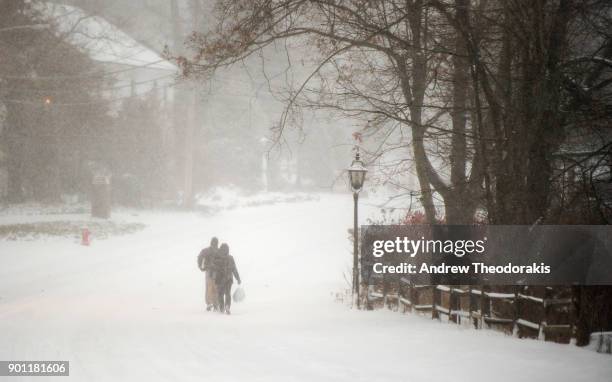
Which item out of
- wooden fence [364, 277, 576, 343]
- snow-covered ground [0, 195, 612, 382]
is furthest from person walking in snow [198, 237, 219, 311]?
wooden fence [364, 277, 576, 343]

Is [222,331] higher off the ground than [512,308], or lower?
lower

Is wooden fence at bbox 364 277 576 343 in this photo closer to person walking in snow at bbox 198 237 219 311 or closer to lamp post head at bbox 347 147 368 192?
lamp post head at bbox 347 147 368 192

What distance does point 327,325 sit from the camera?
34.9 ft

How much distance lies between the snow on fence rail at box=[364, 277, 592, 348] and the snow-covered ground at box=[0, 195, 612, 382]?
1.02 feet

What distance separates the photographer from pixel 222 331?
10.2m

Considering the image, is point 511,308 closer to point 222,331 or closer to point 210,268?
point 222,331

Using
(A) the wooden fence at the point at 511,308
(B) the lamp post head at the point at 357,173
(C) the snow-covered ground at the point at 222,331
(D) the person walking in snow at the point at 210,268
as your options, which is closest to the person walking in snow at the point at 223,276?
(D) the person walking in snow at the point at 210,268

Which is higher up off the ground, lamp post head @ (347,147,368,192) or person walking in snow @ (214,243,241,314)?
lamp post head @ (347,147,368,192)

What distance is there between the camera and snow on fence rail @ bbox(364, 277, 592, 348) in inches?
316

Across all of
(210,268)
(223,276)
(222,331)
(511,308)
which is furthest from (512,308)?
(210,268)

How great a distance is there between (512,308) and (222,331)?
5057mm

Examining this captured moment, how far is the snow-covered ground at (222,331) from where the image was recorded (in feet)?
23.6

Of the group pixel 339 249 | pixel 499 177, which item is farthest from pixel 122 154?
pixel 499 177

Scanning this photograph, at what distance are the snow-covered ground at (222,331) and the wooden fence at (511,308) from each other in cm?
30
